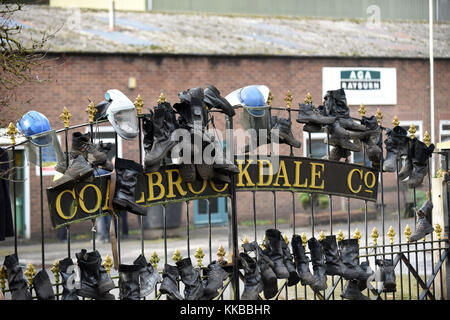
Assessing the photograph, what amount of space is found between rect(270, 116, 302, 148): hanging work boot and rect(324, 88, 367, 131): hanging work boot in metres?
0.39

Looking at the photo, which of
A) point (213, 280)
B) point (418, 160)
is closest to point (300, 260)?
point (213, 280)

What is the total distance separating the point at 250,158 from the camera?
582cm

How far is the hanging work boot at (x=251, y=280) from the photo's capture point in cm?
554

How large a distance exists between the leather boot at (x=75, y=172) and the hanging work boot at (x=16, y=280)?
0.61 m

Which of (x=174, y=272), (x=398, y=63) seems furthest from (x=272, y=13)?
(x=174, y=272)

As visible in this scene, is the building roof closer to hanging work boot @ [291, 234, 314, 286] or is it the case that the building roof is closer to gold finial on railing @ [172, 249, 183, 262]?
hanging work boot @ [291, 234, 314, 286]

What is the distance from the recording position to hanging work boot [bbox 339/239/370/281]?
20.0 ft

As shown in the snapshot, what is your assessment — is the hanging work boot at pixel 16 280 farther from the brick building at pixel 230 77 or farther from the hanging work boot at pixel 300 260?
the brick building at pixel 230 77

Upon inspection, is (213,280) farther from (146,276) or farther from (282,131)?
(282,131)

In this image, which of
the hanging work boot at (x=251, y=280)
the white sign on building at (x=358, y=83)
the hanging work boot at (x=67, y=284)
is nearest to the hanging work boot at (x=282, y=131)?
the hanging work boot at (x=251, y=280)

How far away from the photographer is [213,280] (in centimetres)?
548

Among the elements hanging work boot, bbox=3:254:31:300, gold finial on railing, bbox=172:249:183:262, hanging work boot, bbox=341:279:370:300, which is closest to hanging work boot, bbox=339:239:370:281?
hanging work boot, bbox=341:279:370:300
